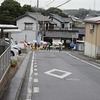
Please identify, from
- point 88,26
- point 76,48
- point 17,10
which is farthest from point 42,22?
point 88,26

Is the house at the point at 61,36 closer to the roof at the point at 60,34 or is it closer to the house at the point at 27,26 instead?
the roof at the point at 60,34

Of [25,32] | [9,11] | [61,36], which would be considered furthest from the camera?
[61,36]

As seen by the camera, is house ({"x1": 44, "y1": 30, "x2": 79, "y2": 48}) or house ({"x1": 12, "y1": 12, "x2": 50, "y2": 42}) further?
house ({"x1": 44, "y1": 30, "x2": 79, "y2": 48})

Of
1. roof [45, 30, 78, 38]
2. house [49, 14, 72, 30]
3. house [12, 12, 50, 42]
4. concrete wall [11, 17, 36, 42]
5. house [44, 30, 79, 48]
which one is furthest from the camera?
house [49, 14, 72, 30]

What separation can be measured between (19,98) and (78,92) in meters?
2.38

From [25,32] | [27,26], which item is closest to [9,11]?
[27,26]

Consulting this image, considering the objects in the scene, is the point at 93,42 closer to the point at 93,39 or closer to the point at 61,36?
the point at 93,39

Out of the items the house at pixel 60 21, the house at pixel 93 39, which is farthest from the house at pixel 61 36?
the house at pixel 93 39

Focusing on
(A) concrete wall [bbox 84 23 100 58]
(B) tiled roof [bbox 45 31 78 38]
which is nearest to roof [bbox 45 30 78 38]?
(B) tiled roof [bbox 45 31 78 38]

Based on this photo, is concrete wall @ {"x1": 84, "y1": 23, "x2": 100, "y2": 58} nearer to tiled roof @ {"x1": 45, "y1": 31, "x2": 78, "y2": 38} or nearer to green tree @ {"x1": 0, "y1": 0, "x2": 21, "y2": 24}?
green tree @ {"x1": 0, "y1": 0, "x2": 21, "y2": 24}

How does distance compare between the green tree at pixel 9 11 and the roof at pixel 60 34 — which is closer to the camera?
the green tree at pixel 9 11

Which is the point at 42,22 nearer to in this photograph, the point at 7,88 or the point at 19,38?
the point at 19,38

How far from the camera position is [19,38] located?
2953 inches

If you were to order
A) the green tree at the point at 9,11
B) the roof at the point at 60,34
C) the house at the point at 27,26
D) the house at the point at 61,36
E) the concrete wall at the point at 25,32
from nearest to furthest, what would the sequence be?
the green tree at the point at 9,11 < the house at the point at 27,26 < the concrete wall at the point at 25,32 < the house at the point at 61,36 < the roof at the point at 60,34
